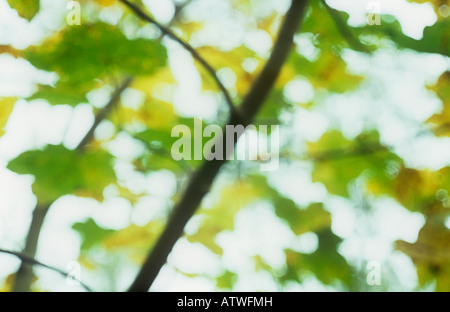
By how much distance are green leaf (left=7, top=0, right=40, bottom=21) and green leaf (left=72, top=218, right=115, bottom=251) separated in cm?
45

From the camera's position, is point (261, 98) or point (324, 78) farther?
point (324, 78)

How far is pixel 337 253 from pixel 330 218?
7 centimetres

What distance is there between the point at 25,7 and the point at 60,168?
8.9 inches

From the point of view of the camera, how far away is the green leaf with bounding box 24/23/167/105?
25.9 inches

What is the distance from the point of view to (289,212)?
34.1 inches

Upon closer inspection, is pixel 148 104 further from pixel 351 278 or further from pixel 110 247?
pixel 351 278

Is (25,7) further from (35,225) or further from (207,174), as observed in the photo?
(35,225)

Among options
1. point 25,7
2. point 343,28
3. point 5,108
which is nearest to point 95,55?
point 25,7

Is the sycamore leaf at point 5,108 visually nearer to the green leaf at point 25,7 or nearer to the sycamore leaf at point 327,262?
the green leaf at point 25,7

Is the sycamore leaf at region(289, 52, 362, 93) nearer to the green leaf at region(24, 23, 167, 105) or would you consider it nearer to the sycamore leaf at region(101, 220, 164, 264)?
the green leaf at region(24, 23, 167, 105)

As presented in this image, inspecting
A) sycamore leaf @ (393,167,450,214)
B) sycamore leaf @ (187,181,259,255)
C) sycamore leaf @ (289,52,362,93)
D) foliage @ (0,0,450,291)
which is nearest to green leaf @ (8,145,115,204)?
foliage @ (0,0,450,291)

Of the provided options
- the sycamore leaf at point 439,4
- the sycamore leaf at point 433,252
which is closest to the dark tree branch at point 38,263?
the sycamore leaf at point 433,252
